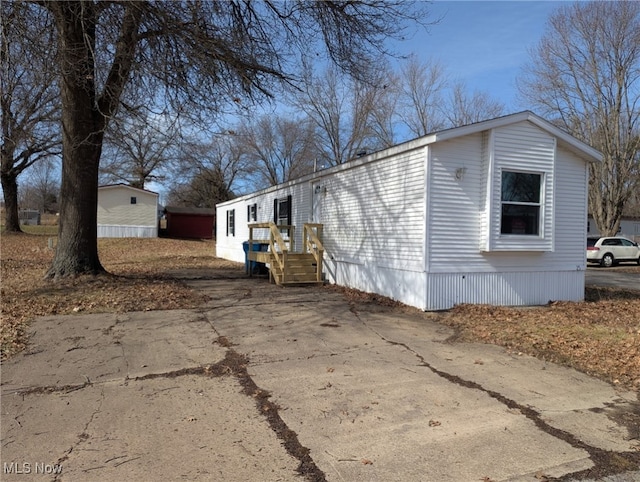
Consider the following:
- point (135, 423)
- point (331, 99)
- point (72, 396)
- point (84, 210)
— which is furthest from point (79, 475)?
point (331, 99)

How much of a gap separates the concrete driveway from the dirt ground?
1.47ft

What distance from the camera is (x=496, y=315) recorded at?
837cm

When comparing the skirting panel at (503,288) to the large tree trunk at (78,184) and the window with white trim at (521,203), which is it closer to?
the window with white trim at (521,203)

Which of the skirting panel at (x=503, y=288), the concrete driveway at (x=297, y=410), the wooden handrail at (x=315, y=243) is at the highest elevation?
the wooden handrail at (x=315, y=243)

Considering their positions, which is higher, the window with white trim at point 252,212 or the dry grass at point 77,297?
the window with white trim at point 252,212

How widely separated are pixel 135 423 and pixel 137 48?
6.99 meters

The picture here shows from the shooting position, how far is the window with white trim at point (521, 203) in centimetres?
906

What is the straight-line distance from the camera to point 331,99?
33.9 metres

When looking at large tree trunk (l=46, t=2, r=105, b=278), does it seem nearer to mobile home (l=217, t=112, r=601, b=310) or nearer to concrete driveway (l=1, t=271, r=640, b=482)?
concrete driveway (l=1, t=271, r=640, b=482)

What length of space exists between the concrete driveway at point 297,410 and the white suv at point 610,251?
19495 millimetres

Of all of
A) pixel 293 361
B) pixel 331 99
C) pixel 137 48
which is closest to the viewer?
pixel 293 361

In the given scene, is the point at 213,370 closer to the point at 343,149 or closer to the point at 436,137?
the point at 436,137

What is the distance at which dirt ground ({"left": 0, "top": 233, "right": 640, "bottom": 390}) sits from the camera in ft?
19.2

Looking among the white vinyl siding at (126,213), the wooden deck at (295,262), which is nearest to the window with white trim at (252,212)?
the wooden deck at (295,262)
